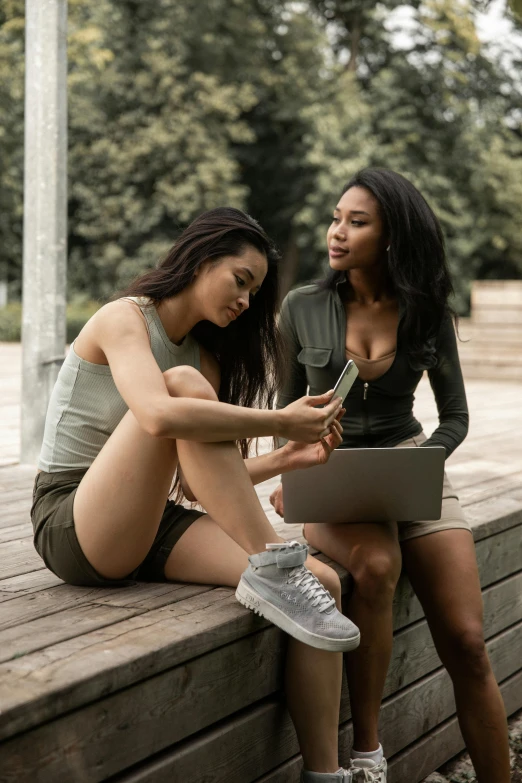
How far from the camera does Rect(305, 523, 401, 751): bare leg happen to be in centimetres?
261

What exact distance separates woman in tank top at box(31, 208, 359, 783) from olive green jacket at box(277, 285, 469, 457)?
0.39 m

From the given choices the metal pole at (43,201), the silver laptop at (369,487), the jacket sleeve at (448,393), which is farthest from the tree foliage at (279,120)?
the silver laptop at (369,487)

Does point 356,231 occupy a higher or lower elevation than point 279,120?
lower

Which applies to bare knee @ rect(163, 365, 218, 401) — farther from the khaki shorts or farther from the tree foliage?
the tree foliage

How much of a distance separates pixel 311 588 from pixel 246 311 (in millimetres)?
842

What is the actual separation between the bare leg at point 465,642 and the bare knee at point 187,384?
0.86 meters

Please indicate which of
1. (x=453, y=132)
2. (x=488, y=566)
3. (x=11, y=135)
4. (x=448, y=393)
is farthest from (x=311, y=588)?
(x=453, y=132)

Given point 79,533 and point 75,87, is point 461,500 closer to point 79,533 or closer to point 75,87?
point 79,533

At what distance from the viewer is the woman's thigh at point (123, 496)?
88.9 inches

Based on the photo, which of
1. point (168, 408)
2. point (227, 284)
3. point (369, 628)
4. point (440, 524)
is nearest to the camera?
point (168, 408)

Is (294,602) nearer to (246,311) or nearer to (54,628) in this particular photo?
(54,628)

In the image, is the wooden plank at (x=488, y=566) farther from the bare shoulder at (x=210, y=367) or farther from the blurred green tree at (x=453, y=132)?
the blurred green tree at (x=453, y=132)

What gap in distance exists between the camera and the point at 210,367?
9.05 ft

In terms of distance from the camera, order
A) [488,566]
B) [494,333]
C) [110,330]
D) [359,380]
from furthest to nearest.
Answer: [494,333] → [488,566] → [359,380] → [110,330]
